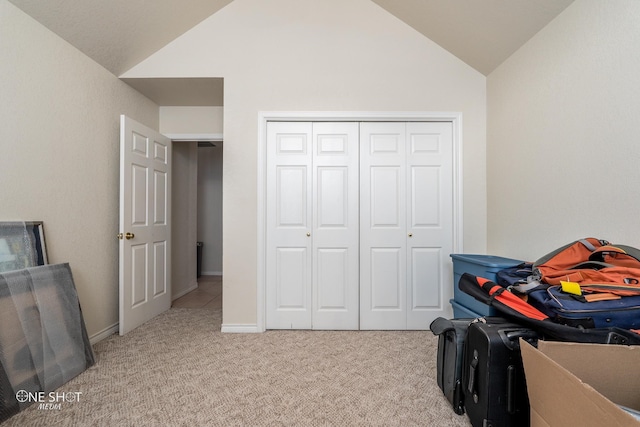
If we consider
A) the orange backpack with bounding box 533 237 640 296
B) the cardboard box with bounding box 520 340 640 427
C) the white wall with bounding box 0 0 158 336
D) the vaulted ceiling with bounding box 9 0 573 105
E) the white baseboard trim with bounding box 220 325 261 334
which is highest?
the vaulted ceiling with bounding box 9 0 573 105

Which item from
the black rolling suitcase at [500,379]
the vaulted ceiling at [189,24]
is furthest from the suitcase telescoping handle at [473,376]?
the vaulted ceiling at [189,24]

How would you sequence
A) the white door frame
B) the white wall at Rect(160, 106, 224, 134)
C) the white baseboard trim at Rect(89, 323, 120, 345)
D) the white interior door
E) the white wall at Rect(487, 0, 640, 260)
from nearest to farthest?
1. the white wall at Rect(487, 0, 640, 260)
2. the white baseboard trim at Rect(89, 323, 120, 345)
3. the white interior door
4. the white door frame
5. the white wall at Rect(160, 106, 224, 134)

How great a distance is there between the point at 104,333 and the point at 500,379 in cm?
300

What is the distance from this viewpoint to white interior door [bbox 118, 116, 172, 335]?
8.52 feet

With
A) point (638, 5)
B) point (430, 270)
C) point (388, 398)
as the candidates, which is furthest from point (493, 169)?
point (388, 398)

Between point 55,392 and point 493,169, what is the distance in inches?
Result: 144

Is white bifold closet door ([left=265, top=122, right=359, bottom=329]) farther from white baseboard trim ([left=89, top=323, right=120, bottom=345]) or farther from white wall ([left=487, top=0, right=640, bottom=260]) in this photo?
white baseboard trim ([left=89, top=323, right=120, bottom=345])

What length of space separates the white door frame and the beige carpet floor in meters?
0.50

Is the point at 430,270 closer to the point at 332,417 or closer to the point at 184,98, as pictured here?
the point at 332,417

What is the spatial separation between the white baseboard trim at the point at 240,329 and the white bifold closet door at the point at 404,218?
1.03 meters

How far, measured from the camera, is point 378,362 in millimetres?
2092

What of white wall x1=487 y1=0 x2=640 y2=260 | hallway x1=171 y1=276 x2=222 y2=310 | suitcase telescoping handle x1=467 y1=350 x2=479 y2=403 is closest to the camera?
suitcase telescoping handle x1=467 y1=350 x2=479 y2=403

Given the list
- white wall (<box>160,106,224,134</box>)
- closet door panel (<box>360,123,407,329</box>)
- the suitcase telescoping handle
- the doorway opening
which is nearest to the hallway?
the doorway opening

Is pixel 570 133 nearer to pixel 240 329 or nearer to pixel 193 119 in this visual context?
pixel 240 329
